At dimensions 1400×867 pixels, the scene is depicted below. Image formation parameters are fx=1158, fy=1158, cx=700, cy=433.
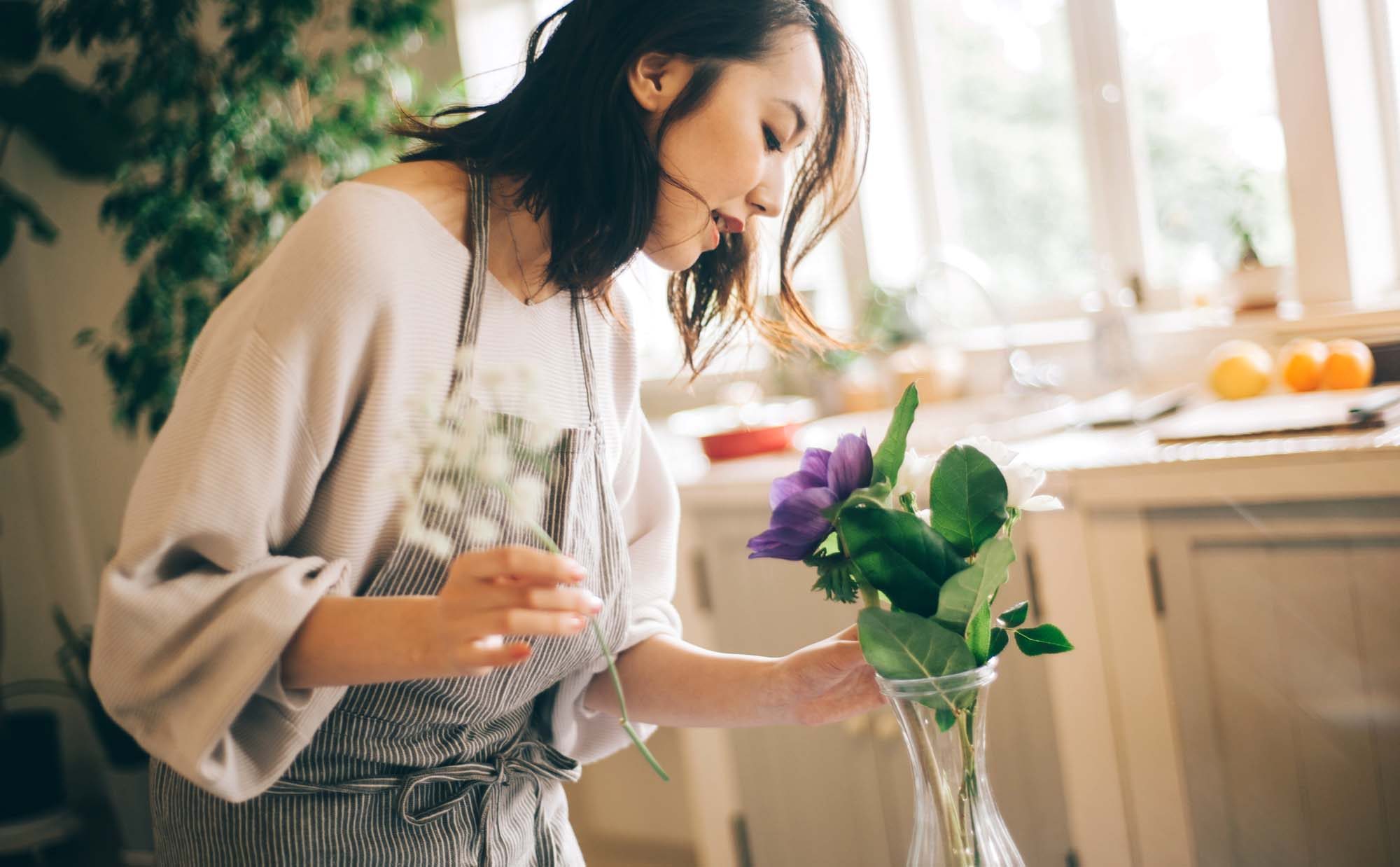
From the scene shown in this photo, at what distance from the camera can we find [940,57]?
109 inches

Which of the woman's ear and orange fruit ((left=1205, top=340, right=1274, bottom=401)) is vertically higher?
the woman's ear

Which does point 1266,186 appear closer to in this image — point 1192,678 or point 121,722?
point 1192,678

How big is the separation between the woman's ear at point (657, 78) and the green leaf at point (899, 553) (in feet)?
1.32

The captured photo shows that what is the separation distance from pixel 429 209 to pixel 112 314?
3366 mm

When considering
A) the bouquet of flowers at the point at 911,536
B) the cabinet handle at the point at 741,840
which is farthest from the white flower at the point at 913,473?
the cabinet handle at the point at 741,840

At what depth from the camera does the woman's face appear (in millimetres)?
954

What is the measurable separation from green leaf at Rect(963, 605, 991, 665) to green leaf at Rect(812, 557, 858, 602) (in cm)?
9

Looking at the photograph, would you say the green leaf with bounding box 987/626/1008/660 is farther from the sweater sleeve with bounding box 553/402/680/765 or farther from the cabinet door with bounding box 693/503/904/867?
the cabinet door with bounding box 693/503/904/867

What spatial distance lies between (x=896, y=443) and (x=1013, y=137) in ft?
6.86

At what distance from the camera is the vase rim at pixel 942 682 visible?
2.40ft

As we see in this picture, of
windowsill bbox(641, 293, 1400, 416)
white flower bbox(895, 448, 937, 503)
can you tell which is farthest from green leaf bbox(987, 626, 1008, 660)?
windowsill bbox(641, 293, 1400, 416)

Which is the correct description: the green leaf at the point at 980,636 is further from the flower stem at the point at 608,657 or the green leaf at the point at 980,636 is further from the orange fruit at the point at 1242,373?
the orange fruit at the point at 1242,373

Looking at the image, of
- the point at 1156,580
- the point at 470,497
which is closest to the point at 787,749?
the point at 1156,580

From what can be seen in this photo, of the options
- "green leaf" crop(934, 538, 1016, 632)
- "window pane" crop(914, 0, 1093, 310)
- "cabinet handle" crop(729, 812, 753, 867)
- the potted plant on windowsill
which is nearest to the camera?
"green leaf" crop(934, 538, 1016, 632)
